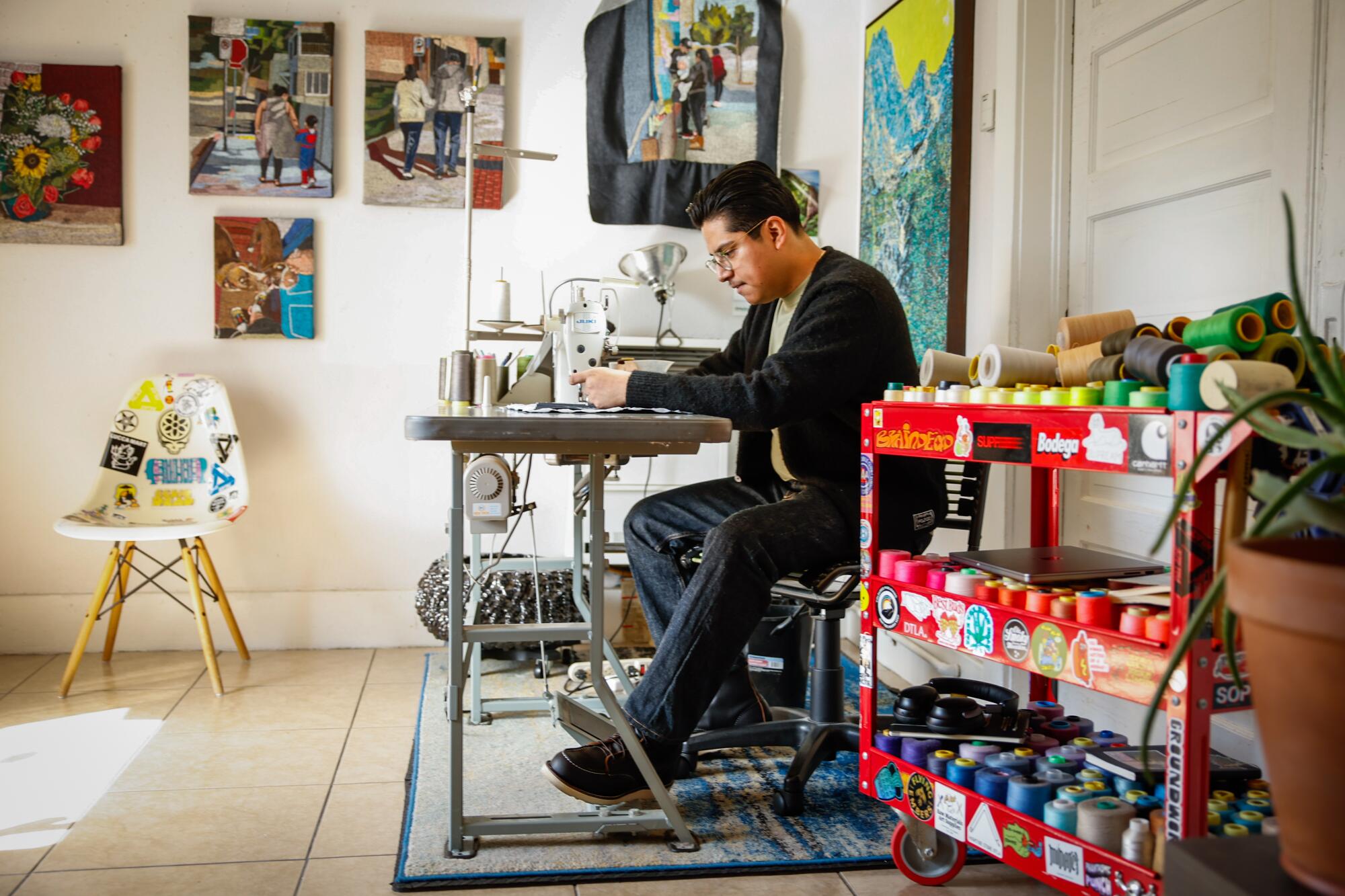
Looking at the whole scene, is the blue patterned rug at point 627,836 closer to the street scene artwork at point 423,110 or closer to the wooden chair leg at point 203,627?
the wooden chair leg at point 203,627

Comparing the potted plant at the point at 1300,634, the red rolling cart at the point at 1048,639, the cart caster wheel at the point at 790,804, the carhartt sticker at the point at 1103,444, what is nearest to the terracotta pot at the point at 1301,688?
the potted plant at the point at 1300,634

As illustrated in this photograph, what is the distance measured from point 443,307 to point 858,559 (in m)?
1.89

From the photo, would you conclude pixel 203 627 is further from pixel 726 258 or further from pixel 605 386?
pixel 726 258

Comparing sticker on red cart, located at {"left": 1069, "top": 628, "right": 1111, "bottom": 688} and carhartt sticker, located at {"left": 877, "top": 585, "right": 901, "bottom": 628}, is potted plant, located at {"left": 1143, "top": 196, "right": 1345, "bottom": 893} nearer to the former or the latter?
sticker on red cart, located at {"left": 1069, "top": 628, "right": 1111, "bottom": 688}

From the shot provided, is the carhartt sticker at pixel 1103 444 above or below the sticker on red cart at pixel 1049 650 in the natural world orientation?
above

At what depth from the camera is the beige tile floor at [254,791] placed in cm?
177

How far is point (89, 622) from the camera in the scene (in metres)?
2.87

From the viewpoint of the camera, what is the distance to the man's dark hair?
2.30 metres

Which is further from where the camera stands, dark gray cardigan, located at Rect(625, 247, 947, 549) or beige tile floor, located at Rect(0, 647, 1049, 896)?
dark gray cardigan, located at Rect(625, 247, 947, 549)

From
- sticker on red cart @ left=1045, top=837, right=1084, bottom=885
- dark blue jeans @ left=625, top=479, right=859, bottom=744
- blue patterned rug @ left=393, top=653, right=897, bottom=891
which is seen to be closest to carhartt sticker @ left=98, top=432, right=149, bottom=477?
blue patterned rug @ left=393, top=653, right=897, bottom=891

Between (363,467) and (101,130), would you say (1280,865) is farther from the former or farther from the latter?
(101,130)

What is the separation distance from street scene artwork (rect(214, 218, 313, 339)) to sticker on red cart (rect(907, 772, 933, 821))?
8.13 feet

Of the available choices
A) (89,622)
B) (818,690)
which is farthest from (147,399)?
(818,690)

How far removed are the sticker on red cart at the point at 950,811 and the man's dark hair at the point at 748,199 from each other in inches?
47.7
